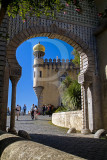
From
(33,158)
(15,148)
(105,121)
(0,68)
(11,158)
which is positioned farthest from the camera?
(105,121)

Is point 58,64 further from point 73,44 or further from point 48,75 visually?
point 73,44

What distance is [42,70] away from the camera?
28359 millimetres

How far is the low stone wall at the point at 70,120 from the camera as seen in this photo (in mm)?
8836

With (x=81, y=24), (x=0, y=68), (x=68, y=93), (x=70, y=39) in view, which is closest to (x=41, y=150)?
(x=0, y=68)

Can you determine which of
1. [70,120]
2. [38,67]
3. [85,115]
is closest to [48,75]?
[38,67]

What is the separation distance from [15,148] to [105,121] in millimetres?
6564

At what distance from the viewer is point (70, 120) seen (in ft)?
31.7

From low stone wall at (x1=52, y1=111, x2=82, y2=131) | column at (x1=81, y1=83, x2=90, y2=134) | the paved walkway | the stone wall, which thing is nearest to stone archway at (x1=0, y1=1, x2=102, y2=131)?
column at (x1=81, y1=83, x2=90, y2=134)

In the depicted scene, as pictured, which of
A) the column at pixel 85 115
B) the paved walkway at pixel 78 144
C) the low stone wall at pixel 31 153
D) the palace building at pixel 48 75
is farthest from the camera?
the palace building at pixel 48 75

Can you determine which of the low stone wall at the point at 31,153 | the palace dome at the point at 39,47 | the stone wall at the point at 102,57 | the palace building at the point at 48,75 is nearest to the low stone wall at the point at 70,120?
the stone wall at the point at 102,57

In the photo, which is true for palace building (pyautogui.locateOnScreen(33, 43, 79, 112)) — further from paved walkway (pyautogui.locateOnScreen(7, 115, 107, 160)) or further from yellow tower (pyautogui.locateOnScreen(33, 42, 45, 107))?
paved walkway (pyautogui.locateOnScreen(7, 115, 107, 160))

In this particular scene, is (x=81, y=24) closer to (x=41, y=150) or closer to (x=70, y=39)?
(x=70, y=39)

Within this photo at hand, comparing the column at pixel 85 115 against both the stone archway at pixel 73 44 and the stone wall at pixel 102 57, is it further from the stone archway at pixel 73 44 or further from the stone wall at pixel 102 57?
the stone wall at pixel 102 57

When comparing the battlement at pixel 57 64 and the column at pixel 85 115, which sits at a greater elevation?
the battlement at pixel 57 64
